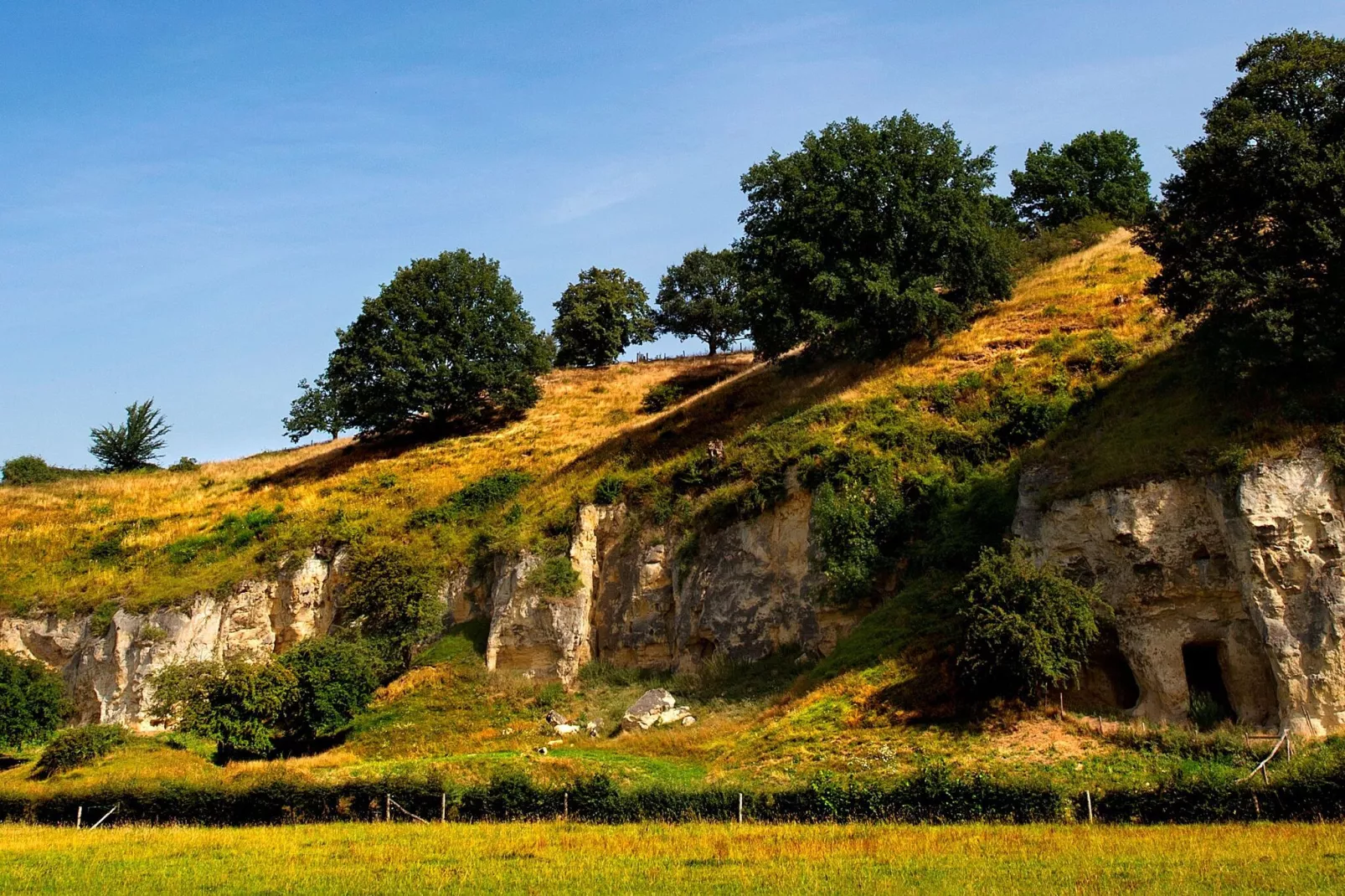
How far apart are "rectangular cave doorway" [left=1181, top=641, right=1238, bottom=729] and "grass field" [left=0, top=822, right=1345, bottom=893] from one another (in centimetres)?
672

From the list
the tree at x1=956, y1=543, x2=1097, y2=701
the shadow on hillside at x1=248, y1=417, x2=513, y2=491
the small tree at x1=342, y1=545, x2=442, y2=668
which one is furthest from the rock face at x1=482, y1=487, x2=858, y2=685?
the shadow on hillside at x1=248, y1=417, x2=513, y2=491

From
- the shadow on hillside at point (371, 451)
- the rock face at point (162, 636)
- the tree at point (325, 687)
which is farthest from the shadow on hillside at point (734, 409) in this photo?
the shadow on hillside at point (371, 451)

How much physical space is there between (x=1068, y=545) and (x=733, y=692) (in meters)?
11.3

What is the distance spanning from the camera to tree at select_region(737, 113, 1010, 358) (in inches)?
1962

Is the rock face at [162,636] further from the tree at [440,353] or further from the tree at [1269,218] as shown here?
the tree at [1269,218]

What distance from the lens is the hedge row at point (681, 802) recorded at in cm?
2331

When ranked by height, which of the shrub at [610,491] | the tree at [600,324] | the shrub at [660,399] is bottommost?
the shrub at [610,491]

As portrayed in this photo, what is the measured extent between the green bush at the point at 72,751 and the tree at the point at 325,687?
23.1 ft

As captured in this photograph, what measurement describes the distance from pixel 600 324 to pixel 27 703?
5220 cm

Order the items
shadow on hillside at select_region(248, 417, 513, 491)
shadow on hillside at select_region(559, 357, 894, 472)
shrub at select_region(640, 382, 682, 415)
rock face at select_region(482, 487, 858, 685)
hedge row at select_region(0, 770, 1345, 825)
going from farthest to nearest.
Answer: shadow on hillside at select_region(248, 417, 513, 491) → shrub at select_region(640, 382, 682, 415) → shadow on hillside at select_region(559, 357, 894, 472) → rock face at select_region(482, 487, 858, 685) → hedge row at select_region(0, 770, 1345, 825)

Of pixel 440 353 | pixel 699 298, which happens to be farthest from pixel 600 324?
pixel 440 353

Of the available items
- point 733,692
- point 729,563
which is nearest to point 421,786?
point 733,692

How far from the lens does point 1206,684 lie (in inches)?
1196

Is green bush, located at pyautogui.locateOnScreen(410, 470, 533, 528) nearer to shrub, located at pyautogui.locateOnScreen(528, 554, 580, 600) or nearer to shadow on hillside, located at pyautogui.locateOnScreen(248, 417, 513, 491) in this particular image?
shrub, located at pyautogui.locateOnScreen(528, 554, 580, 600)
